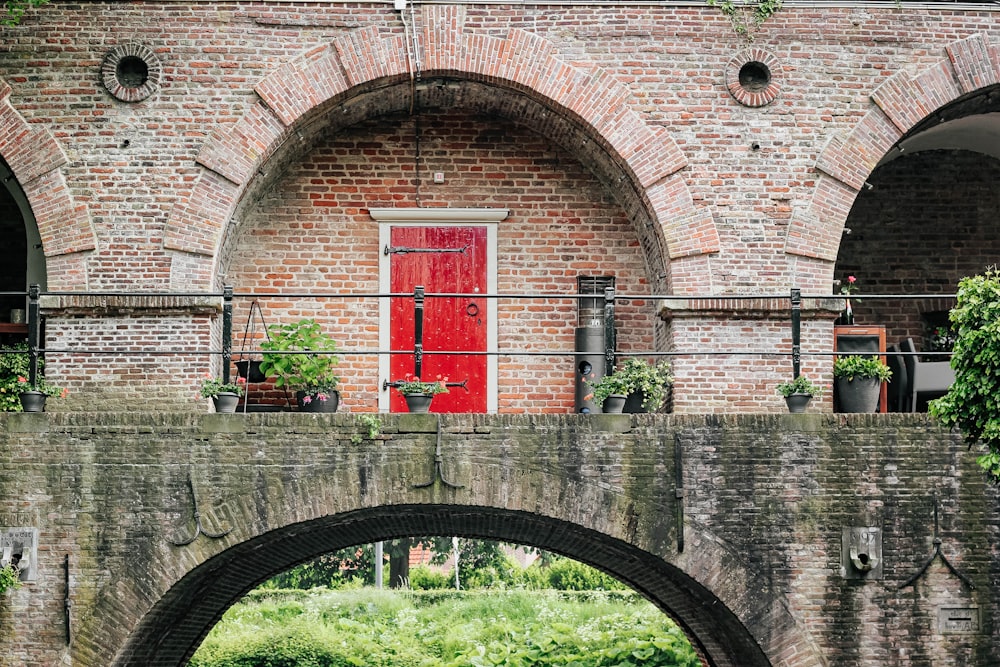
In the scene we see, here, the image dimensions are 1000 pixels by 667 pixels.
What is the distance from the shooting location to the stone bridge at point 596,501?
12422mm

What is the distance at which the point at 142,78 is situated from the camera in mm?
14727

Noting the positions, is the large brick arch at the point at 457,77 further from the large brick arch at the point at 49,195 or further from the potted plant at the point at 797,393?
the potted plant at the point at 797,393

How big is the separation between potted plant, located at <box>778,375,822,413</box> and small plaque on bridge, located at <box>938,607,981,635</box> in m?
1.99

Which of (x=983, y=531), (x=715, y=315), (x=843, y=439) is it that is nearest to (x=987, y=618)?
(x=983, y=531)

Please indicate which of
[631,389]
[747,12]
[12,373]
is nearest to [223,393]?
[12,373]

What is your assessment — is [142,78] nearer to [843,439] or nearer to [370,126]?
[370,126]

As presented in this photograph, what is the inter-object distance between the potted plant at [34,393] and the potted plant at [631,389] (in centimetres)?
456

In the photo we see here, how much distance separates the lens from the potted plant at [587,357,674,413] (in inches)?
529

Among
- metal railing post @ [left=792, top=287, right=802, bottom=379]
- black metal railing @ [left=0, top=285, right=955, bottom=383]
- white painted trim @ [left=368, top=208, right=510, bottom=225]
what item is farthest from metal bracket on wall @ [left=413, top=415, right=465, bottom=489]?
white painted trim @ [left=368, top=208, right=510, bottom=225]

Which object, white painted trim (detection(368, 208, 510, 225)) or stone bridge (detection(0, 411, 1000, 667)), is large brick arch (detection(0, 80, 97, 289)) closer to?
stone bridge (detection(0, 411, 1000, 667))

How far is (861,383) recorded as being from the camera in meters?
13.8

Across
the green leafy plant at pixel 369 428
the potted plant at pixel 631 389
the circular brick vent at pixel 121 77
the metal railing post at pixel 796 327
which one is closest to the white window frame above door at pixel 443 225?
the potted plant at pixel 631 389

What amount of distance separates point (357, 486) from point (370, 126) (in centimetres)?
467

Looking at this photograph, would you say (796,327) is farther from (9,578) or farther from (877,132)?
(9,578)
